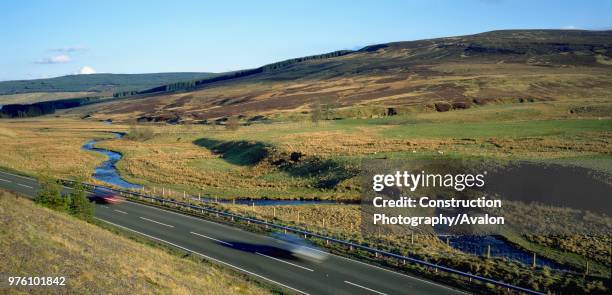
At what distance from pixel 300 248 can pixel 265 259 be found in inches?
110

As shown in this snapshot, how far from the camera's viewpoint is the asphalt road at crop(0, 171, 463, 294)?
23.2 metres

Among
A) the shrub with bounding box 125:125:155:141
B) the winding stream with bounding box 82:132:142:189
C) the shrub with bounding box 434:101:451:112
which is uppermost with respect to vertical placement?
the shrub with bounding box 434:101:451:112

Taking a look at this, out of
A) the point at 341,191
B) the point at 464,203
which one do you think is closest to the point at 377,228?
the point at 464,203

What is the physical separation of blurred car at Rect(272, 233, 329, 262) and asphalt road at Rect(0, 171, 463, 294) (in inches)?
13.0

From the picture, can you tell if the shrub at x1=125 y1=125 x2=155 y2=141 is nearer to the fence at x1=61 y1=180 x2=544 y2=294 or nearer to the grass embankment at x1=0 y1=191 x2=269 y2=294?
the fence at x1=61 y1=180 x2=544 y2=294

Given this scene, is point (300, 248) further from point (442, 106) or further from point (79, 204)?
point (442, 106)

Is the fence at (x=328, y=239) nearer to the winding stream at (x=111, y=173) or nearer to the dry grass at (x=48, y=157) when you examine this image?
the winding stream at (x=111, y=173)

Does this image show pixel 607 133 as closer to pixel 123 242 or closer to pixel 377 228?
pixel 377 228

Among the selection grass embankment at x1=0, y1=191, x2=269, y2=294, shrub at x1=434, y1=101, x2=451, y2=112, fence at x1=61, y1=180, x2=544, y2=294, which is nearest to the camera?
grass embankment at x1=0, y1=191, x2=269, y2=294

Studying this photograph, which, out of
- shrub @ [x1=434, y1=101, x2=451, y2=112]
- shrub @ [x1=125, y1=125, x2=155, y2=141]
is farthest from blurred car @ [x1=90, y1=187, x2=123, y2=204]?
shrub @ [x1=434, y1=101, x2=451, y2=112]

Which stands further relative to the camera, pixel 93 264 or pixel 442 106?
pixel 442 106

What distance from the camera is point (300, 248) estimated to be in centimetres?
2959

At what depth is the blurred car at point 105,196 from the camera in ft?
148

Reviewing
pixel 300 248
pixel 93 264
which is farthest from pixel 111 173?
pixel 93 264
